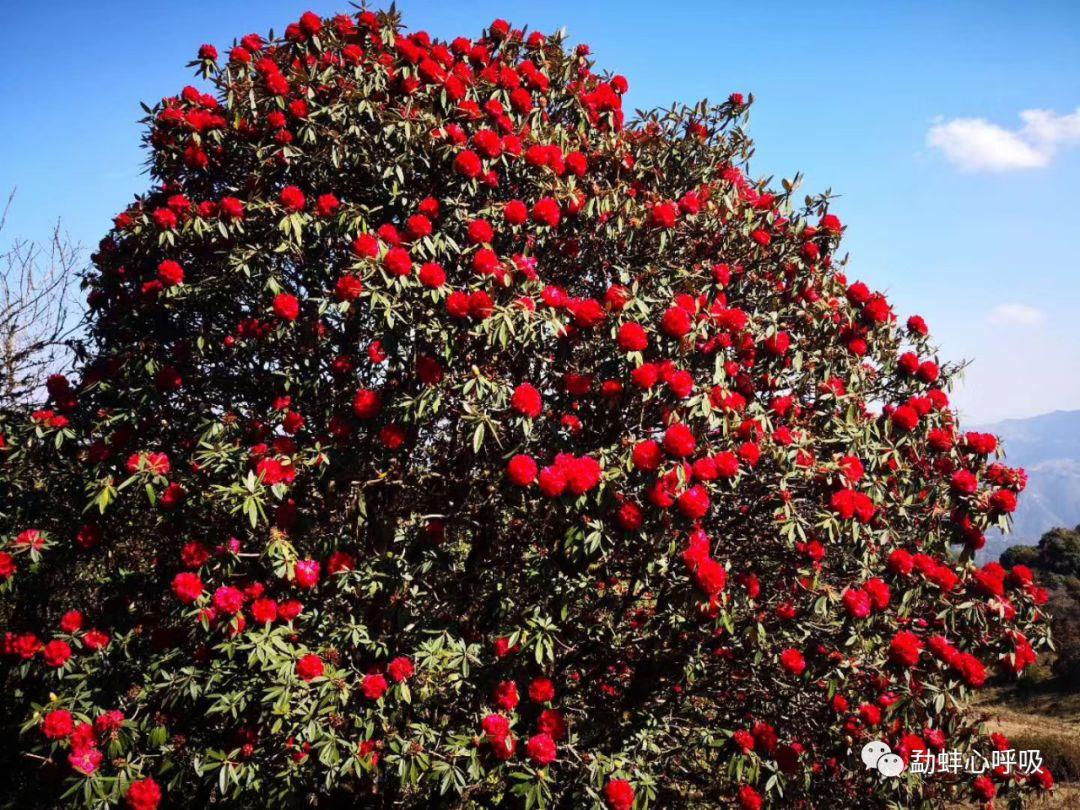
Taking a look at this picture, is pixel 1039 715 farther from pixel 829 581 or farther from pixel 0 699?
pixel 0 699

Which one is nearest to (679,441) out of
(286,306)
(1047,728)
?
(286,306)

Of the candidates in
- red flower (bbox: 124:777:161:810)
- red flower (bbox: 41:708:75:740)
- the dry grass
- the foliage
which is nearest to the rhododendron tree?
red flower (bbox: 124:777:161:810)

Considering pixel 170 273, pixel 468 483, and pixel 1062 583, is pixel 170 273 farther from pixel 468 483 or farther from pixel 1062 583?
pixel 1062 583

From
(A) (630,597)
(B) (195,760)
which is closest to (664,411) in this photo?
(A) (630,597)

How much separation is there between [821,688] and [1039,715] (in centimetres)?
1415

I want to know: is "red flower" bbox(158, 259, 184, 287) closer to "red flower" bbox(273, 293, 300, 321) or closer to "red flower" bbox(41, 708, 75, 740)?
"red flower" bbox(273, 293, 300, 321)

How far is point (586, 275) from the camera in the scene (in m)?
5.15

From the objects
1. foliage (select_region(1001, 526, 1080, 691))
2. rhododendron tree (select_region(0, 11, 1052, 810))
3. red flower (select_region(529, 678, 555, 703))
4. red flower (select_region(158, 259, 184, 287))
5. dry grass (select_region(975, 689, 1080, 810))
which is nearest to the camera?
rhododendron tree (select_region(0, 11, 1052, 810))

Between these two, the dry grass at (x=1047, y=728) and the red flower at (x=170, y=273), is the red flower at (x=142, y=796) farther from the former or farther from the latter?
the dry grass at (x=1047, y=728)

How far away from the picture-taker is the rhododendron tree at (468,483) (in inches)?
143

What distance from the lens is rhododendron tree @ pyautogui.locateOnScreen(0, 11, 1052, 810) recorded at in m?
3.64

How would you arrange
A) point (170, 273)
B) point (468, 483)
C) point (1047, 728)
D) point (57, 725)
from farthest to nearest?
point (1047, 728) → point (468, 483) → point (170, 273) → point (57, 725)

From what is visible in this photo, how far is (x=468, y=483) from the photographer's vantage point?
445cm

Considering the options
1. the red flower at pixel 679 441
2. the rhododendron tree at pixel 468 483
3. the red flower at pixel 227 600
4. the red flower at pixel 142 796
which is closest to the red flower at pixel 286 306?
the rhododendron tree at pixel 468 483
